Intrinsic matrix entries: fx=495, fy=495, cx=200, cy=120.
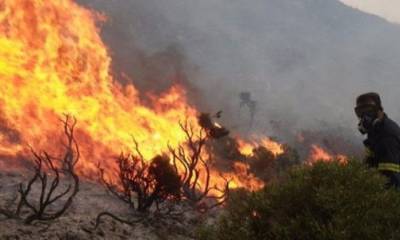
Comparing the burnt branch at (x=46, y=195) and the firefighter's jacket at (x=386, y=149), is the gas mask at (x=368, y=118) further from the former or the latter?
the burnt branch at (x=46, y=195)

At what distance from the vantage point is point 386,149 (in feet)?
21.6

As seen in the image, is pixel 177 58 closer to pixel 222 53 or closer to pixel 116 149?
pixel 222 53

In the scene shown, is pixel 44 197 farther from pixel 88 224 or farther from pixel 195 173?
pixel 195 173

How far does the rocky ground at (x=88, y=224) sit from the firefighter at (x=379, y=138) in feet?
20.3

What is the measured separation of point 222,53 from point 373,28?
61742mm

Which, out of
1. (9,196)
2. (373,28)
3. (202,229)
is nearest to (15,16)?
(9,196)

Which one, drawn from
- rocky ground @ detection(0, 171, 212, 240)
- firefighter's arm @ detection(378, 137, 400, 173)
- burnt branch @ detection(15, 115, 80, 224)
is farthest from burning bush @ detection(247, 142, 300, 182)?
firefighter's arm @ detection(378, 137, 400, 173)

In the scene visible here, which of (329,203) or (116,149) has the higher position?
(116,149)

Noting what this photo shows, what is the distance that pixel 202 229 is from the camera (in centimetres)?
716

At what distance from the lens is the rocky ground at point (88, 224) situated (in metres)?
9.91

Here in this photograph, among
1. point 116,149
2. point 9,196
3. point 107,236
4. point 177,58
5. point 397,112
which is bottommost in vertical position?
point 107,236

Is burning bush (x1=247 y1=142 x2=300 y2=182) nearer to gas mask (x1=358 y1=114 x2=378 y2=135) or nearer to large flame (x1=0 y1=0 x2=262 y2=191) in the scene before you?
large flame (x1=0 y1=0 x2=262 y2=191)

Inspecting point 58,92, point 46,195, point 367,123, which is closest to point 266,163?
point 58,92

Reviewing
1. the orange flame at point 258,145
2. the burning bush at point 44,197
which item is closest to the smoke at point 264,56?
the orange flame at point 258,145
